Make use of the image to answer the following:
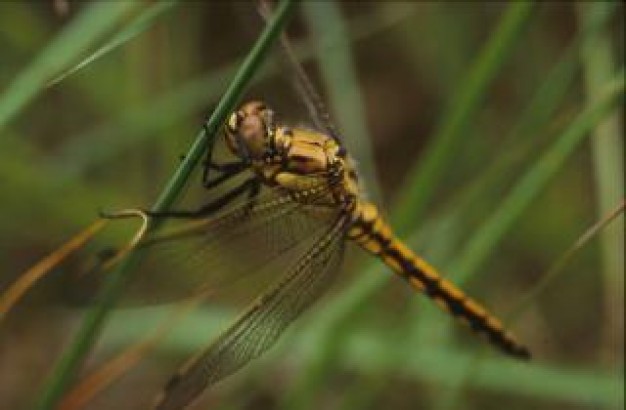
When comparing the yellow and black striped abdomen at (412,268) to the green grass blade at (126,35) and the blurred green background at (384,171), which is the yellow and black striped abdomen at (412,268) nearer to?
the blurred green background at (384,171)

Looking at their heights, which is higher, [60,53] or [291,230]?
[60,53]

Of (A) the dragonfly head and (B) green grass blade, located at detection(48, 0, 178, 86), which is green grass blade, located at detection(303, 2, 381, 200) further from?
(B) green grass blade, located at detection(48, 0, 178, 86)

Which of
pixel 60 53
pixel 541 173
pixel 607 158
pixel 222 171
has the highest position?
pixel 60 53

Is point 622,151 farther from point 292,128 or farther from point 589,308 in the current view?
point 292,128

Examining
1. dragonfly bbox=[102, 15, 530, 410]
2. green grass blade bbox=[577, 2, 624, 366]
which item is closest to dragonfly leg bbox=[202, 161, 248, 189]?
dragonfly bbox=[102, 15, 530, 410]

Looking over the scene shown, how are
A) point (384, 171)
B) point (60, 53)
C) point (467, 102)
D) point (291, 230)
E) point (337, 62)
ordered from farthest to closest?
1. point (384, 171)
2. point (337, 62)
3. point (291, 230)
4. point (467, 102)
5. point (60, 53)

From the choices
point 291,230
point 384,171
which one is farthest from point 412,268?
point 384,171

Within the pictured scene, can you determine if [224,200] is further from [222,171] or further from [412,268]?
[412,268]

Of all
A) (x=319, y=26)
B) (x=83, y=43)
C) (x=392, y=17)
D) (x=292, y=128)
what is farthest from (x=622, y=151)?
(x=83, y=43)
